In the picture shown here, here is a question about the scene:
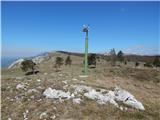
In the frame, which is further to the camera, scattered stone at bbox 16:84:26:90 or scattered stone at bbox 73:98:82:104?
scattered stone at bbox 16:84:26:90

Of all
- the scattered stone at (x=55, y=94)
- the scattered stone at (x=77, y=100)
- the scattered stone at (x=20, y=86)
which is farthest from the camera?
the scattered stone at (x=20, y=86)

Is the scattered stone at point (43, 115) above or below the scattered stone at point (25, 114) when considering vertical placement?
above

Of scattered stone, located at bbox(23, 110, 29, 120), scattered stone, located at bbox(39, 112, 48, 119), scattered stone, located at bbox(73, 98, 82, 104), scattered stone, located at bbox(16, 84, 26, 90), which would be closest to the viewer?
scattered stone, located at bbox(39, 112, 48, 119)

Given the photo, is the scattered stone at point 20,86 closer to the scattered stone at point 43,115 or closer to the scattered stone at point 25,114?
the scattered stone at point 25,114

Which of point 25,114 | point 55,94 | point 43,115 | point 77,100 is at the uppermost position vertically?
point 55,94

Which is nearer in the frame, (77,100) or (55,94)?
(77,100)

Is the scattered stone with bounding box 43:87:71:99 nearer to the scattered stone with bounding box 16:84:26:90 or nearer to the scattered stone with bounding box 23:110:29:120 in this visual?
the scattered stone with bounding box 23:110:29:120

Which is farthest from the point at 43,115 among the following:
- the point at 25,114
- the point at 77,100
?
the point at 77,100

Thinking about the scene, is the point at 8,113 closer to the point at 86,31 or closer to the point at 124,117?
the point at 124,117

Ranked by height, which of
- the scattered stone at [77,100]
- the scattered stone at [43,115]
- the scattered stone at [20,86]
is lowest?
the scattered stone at [43,115]

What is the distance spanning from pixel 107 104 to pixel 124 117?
98.6 inches

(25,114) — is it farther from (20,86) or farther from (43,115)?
(20,86)

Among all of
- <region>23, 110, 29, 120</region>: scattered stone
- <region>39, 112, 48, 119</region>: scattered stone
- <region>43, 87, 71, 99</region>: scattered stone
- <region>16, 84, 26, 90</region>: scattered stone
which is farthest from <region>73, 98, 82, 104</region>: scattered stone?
<region>16, 84, 26, 90</region>: scattered stone

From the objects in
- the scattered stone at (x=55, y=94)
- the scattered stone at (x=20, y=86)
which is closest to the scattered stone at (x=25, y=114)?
the scattered stone at (x=55, y=94)
